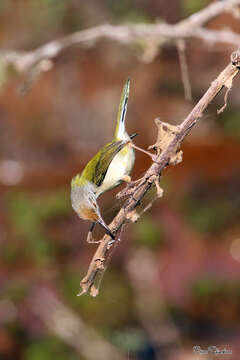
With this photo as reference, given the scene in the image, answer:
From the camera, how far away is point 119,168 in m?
1.60

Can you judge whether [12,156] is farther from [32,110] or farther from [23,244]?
[23,244]

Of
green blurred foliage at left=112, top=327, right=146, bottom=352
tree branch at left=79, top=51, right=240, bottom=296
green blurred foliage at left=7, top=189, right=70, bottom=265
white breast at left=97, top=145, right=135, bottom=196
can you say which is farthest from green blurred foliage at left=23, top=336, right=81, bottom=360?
tree branch at left=79, top=51, right=240, bottom=296

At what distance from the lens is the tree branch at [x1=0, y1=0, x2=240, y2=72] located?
2.15 meters

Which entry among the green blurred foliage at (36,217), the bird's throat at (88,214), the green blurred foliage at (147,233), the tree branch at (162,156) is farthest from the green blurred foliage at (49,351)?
the tree branch at (162,156)

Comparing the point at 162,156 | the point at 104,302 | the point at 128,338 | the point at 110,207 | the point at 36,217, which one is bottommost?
the point at 162,156

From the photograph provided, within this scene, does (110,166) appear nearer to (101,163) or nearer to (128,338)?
(101,163)

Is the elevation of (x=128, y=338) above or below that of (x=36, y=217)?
below

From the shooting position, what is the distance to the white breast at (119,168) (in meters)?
1.59

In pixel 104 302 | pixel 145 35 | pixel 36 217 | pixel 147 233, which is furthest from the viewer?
pixel 147 233

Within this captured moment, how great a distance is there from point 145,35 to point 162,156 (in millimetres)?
1389

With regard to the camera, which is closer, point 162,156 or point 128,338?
point 162,156

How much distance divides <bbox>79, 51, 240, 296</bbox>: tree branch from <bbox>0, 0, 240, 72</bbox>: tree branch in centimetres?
100

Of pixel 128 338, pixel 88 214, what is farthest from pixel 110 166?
pixel 128 338

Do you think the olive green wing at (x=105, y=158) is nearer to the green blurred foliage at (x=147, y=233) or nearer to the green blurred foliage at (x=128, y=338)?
the green blurred foliage at (x=128, y=338)
